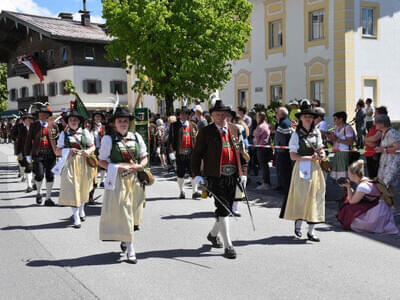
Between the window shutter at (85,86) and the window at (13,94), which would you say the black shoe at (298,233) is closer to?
the window shutter at (85,86)

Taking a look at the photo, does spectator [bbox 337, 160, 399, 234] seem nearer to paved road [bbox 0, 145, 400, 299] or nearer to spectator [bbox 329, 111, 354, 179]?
paved road [bbox 0, 145, 400, 299]

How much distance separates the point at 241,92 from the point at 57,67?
22.6 m

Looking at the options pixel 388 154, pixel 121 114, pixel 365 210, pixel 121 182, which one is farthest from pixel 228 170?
pixel 388 154

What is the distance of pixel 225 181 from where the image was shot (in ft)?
20.6

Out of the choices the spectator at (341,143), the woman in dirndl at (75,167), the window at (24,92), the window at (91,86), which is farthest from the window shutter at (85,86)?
the spectator at (341,143)

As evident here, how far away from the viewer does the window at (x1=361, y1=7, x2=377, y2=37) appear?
22.6m

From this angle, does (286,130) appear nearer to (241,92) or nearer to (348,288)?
(348,288)

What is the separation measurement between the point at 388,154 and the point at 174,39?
→ 35.2ft

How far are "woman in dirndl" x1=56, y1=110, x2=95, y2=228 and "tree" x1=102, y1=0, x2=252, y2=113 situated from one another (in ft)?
30.7

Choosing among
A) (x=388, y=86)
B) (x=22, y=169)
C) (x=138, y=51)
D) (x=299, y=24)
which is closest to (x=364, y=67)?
(x=388, y=86)

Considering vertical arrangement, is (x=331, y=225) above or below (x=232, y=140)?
below

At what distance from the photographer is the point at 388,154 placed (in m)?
8.28

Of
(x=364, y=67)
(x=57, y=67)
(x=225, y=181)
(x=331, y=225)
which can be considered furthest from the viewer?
(x=57, y=67)

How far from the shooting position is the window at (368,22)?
22625 mm
